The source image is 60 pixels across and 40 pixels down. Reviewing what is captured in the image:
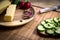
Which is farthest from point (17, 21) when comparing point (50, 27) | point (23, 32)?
point (50, 27)

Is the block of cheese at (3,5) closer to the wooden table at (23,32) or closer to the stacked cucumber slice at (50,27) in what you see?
the wooden table at (23,32)

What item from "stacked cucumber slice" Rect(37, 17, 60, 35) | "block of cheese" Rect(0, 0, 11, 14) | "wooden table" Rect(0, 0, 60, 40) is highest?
"block of cheese" Rect(0, 0, 11, 14)

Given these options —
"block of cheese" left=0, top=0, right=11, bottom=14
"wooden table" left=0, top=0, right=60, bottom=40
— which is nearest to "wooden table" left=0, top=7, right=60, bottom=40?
"wooden table" left=0, top=0, right=60, bottom=40

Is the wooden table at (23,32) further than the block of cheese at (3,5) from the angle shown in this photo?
No

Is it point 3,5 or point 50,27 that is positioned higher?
point 3,5

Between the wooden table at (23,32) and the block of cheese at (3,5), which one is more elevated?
the block of cheese at (3,5)

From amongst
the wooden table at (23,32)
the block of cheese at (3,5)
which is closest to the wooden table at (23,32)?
the wooden table at (23,32)

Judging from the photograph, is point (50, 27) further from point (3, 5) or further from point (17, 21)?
point (3, 5)

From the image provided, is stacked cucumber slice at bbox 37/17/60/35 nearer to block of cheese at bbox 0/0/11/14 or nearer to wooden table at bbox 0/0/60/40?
wooden table at bbox 0/0/60/40

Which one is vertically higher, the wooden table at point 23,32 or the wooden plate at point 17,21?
the wooden plate at point 17,21

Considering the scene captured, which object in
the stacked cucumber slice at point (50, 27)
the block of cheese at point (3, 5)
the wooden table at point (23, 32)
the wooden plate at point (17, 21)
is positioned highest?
the block of cheese at point (3, 5)

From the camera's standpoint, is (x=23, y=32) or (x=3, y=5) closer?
(x=23, y=32)

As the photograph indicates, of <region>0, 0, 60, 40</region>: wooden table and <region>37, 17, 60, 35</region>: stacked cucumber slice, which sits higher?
<region>37, 17, 60, 35</region>: stacked cucumber slice

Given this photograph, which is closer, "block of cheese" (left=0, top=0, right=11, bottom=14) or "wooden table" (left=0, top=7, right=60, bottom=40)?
"wooden table" (left=0, top=7, right=60, bottom=40)
